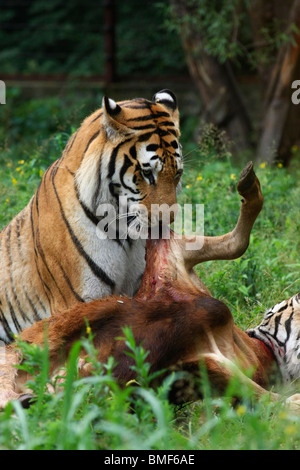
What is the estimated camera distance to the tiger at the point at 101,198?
3.77 m

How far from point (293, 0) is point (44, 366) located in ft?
26.8

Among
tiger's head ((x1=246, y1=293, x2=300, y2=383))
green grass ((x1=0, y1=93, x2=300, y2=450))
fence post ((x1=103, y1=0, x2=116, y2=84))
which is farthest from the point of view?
fence post ((x1=103, y1=0, x2=116, y2=84))

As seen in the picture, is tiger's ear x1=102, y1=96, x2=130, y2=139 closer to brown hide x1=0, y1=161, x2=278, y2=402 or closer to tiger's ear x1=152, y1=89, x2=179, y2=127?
tiger's ear x1=152, y1=89, x2=179, y2=127

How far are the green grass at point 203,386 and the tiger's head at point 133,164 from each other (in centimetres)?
96

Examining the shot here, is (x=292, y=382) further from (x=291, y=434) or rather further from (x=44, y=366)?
(x=44, y=366)

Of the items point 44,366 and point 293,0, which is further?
point 293,0

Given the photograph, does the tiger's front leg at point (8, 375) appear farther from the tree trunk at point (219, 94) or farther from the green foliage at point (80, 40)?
the green foliage at point (80, 40)

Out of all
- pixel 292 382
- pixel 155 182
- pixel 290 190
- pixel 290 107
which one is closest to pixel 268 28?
pixel 290 107

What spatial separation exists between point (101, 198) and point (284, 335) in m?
1.20

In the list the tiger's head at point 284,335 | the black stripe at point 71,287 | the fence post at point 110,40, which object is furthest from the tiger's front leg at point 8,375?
the fence post at point 110,40

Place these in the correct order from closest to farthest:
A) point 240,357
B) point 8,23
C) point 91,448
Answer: point 91,448
point 240,357
point 8,23

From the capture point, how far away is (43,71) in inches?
539

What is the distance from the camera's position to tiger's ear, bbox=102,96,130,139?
3.79 metres

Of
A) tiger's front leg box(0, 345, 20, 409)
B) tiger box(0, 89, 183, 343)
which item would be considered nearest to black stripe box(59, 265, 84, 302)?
tiger box(0, 89, 183, 343)
